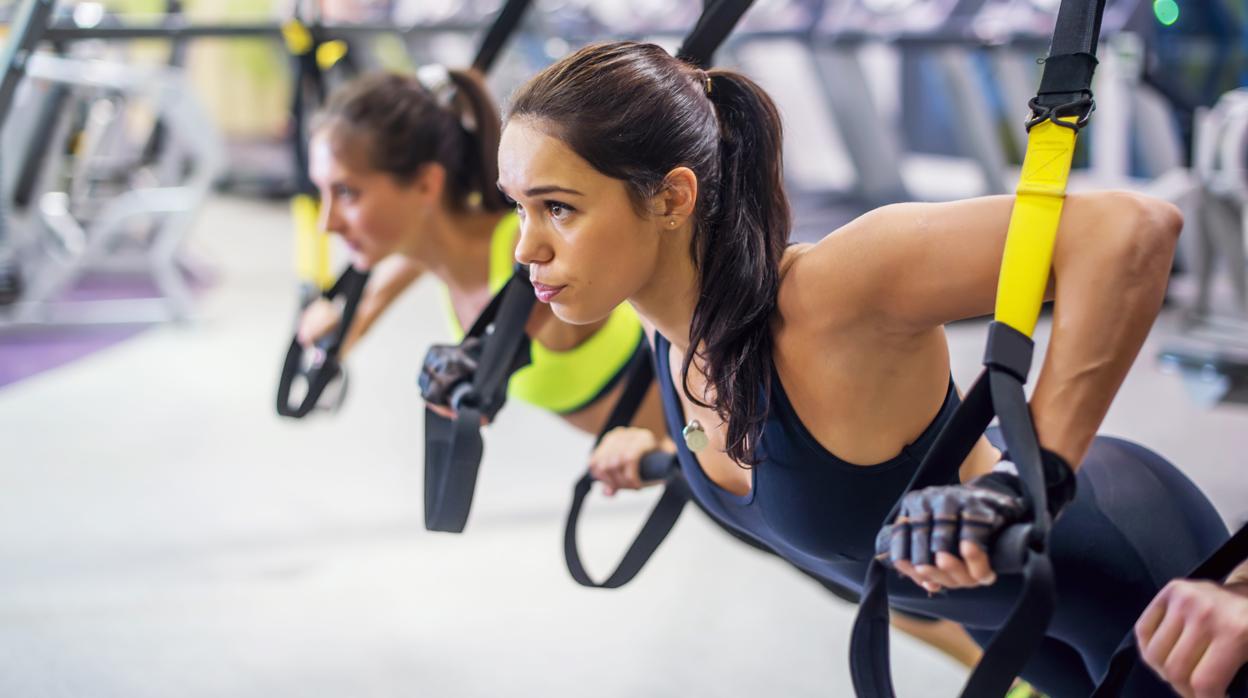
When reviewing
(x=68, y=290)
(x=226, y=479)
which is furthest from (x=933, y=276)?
(x=68, y=290)

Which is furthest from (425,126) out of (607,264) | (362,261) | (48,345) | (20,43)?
(48,345)

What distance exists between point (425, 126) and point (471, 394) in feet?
2.56

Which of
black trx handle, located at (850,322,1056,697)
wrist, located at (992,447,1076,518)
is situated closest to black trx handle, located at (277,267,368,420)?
black trx handle, located at (850,322,1056,697)

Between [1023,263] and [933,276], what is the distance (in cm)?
10

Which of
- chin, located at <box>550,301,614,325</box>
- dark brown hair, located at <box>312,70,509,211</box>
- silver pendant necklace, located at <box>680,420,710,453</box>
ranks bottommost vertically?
dark brown hair, located at <box>312,70,509,211</box>

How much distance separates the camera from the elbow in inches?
35.1

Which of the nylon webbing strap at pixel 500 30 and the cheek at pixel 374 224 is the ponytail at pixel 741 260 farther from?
the cheek at pixel 374 224

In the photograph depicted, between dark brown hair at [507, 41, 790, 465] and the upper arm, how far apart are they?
68 mm

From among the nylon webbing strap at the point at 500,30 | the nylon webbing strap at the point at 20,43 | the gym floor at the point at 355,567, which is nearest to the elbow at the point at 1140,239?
the nylon webbing strap at the point at 500,30

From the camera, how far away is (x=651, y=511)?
1.44m

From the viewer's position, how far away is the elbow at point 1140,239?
0.89 meters

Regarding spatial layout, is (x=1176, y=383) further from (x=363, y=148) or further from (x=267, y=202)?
(x=267, y=202)

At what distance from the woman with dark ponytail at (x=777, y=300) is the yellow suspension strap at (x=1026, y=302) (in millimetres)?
51

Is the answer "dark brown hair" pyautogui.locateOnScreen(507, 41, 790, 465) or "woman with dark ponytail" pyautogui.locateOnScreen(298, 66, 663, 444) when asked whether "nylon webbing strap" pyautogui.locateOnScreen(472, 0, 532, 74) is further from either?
"dark brown hair" pyautogui.locateOnScreen(507, 41, 790, 465)
